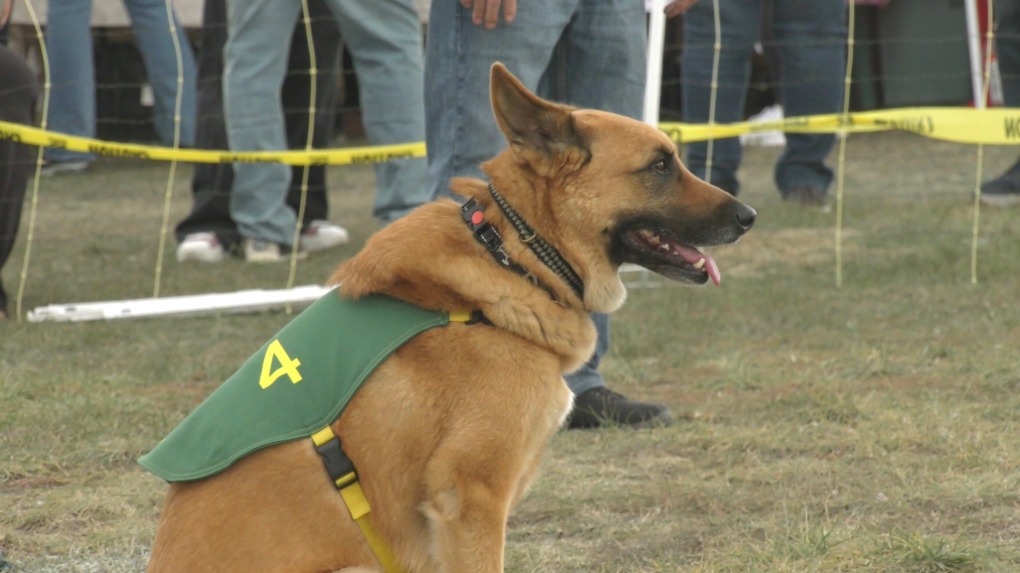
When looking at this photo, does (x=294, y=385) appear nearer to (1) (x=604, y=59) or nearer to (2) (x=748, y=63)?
(1) (x=604, y=59)

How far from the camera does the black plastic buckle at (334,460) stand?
2.35 m

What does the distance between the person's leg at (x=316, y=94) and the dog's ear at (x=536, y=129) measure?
4577 mm

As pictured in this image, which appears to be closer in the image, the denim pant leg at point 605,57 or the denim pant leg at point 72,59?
the denim pant leg at point 605,57

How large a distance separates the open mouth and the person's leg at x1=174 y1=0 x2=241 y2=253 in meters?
4.53

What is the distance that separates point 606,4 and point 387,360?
5.89 ft

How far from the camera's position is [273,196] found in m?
6.70

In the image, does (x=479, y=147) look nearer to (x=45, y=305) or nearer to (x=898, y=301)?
(x=898, y=301)

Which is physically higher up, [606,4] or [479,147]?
[606,4]

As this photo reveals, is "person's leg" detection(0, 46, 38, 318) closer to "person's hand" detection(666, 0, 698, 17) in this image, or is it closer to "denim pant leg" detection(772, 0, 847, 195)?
"person's hand" detection(666, 0, 698, 17)

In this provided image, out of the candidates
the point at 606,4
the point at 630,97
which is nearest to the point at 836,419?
the point at 630,97

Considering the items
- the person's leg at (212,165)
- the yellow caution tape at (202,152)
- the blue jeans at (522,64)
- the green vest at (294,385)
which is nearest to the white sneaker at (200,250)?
the person's leg at (212,165)

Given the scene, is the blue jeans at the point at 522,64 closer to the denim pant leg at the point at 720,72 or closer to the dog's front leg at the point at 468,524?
the dog's front leg at the point at 468,524

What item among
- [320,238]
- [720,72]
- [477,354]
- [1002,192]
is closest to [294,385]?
[477,354]

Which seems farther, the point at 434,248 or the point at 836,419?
the point at 836,419
